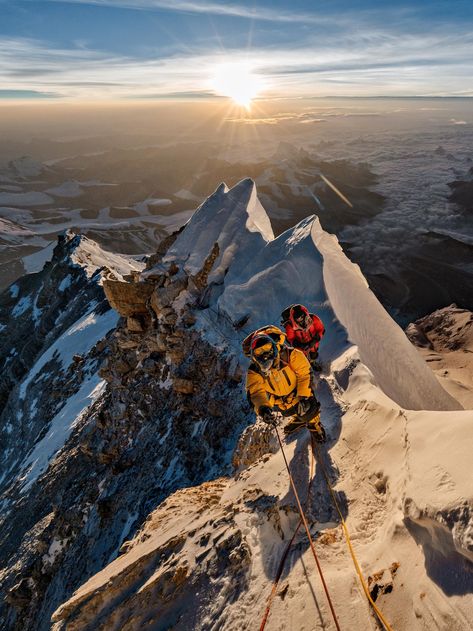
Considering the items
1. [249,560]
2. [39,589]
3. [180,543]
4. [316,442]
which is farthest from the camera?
[39,589]

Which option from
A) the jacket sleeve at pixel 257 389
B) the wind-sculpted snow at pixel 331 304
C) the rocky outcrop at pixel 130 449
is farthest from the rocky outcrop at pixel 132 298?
the jacket sleeve at pixel 257 389

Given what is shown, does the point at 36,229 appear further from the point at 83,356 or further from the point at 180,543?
the point at 180,543

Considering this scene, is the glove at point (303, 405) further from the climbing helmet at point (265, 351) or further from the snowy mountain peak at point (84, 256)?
the snowy mountain peak at point (84, 256)

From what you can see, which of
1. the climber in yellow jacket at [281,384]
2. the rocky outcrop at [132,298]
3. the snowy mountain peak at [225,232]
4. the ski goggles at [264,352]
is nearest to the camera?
the ski goggles at [264,352]

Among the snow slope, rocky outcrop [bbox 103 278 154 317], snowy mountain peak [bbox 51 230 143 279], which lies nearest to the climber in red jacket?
the snow slope

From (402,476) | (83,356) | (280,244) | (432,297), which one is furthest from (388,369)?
(432,297)

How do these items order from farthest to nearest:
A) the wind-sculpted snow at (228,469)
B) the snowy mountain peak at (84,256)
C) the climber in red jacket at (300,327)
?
the snowy mountain peak at (84,256) < the climber in red jacket at (300,327) < the wind-sculpted snow at (228,469)

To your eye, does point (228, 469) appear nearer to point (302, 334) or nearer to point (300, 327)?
point (302, 334)

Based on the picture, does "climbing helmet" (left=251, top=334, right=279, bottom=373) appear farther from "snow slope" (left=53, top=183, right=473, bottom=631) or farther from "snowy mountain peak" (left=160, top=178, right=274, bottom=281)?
"snowy mountain peak" (left=160, top=178, right=274, bottom=281)
